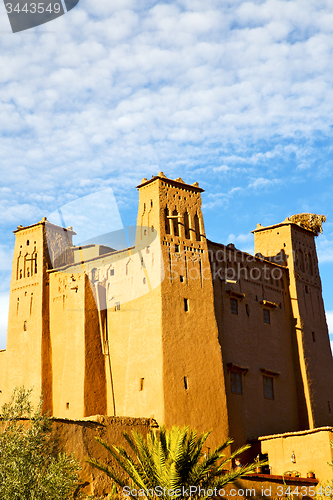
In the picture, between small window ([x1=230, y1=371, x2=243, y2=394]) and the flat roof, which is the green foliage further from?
the flat roof

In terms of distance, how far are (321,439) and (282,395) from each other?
6.63 meters

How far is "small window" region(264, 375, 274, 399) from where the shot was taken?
92.0 ft

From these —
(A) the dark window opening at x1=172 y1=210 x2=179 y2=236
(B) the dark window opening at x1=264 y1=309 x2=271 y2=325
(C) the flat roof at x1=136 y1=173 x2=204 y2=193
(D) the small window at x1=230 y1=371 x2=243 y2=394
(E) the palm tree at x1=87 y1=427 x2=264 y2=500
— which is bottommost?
(E) the palm tree at x1=87 y1=427 x2=264 y2=500

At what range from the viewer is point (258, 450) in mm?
25516

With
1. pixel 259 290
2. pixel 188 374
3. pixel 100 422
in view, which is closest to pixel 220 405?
pixel 188 374

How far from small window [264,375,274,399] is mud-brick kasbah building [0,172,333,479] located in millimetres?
50

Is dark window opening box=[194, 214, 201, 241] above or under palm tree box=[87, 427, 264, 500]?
above

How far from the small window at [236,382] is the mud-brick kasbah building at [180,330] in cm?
11

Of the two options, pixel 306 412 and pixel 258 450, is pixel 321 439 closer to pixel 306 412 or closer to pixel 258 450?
pixel 258 450

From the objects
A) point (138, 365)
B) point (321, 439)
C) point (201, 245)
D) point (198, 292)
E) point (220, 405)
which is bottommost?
point (321, 439)

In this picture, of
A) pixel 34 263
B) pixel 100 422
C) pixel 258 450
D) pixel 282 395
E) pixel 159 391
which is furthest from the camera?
pixel 34 263

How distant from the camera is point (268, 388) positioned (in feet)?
92.7

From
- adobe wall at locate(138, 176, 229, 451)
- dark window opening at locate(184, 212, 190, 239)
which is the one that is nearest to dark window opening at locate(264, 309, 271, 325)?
adobe wall at locate(138, 176, 229, 451)

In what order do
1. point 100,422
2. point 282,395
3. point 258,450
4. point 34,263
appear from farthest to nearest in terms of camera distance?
point 34,263, point 282,395, point 258,450, point 100,422
